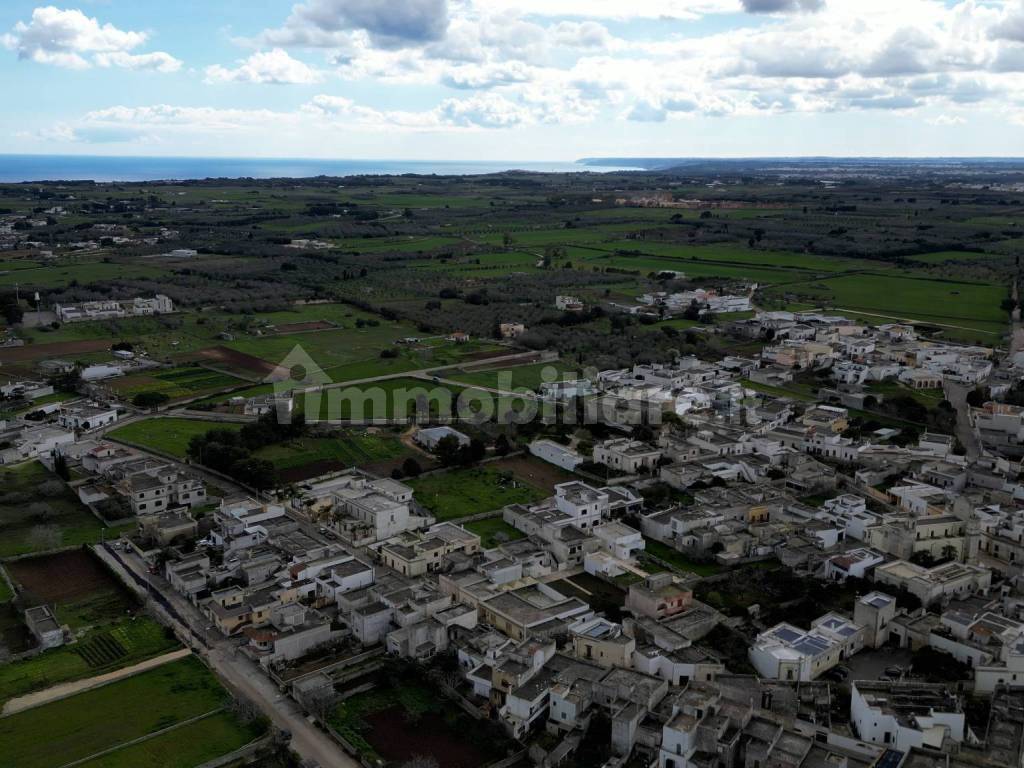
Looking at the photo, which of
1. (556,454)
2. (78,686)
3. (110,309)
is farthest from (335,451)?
(110,309)

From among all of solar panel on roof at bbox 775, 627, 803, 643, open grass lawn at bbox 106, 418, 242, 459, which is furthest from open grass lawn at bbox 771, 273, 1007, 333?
open grass lawn at bbox 106, 418, 242, 459

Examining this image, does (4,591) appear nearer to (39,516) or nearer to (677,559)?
(39,516)

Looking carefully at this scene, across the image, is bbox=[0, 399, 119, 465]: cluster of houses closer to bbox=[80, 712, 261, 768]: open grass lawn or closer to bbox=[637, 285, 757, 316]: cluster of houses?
bbox=[80, 712, 261, 768]: open grass lawn

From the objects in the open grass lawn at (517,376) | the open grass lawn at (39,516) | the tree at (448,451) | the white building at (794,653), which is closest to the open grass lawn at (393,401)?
the open grass lawn at (517,376)

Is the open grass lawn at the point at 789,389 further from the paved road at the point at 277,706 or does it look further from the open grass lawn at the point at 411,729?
the paved road at the point at 277,706

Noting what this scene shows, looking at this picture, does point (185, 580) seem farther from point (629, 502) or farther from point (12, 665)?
point (629, 502)

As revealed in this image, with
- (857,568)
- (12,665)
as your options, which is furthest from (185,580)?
(857,568)
